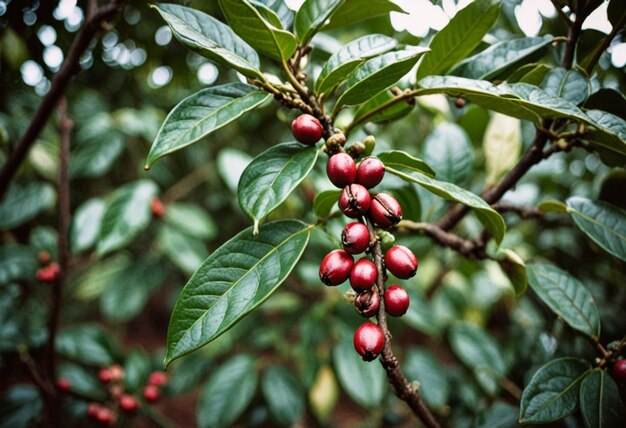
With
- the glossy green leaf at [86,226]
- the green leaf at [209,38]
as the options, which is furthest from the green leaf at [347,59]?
the glossy green leaf at [86,226]

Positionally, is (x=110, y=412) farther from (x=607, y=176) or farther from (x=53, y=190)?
(x=607, y=176)

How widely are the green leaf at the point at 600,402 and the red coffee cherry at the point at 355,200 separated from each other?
0.53 metres

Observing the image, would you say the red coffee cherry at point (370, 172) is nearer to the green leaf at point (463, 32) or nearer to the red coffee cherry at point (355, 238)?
the red coffee cherry at point (355, 238)

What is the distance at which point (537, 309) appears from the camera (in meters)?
1.96

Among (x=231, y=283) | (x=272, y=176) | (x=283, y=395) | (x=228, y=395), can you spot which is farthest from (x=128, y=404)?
(x=272, y=176)

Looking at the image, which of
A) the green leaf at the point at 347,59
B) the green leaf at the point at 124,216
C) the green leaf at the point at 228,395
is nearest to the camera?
the green leaf at the point at 347,59

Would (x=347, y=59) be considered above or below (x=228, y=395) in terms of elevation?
above

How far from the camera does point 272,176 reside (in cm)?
67

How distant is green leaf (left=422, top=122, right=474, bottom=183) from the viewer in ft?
3.65

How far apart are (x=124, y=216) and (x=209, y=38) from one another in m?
0.95

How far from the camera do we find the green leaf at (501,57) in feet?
2.74

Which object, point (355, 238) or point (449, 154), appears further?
point (449, 154)

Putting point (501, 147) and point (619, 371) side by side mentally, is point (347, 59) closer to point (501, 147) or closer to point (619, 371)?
point (501, 147)

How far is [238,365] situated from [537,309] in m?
1.36
